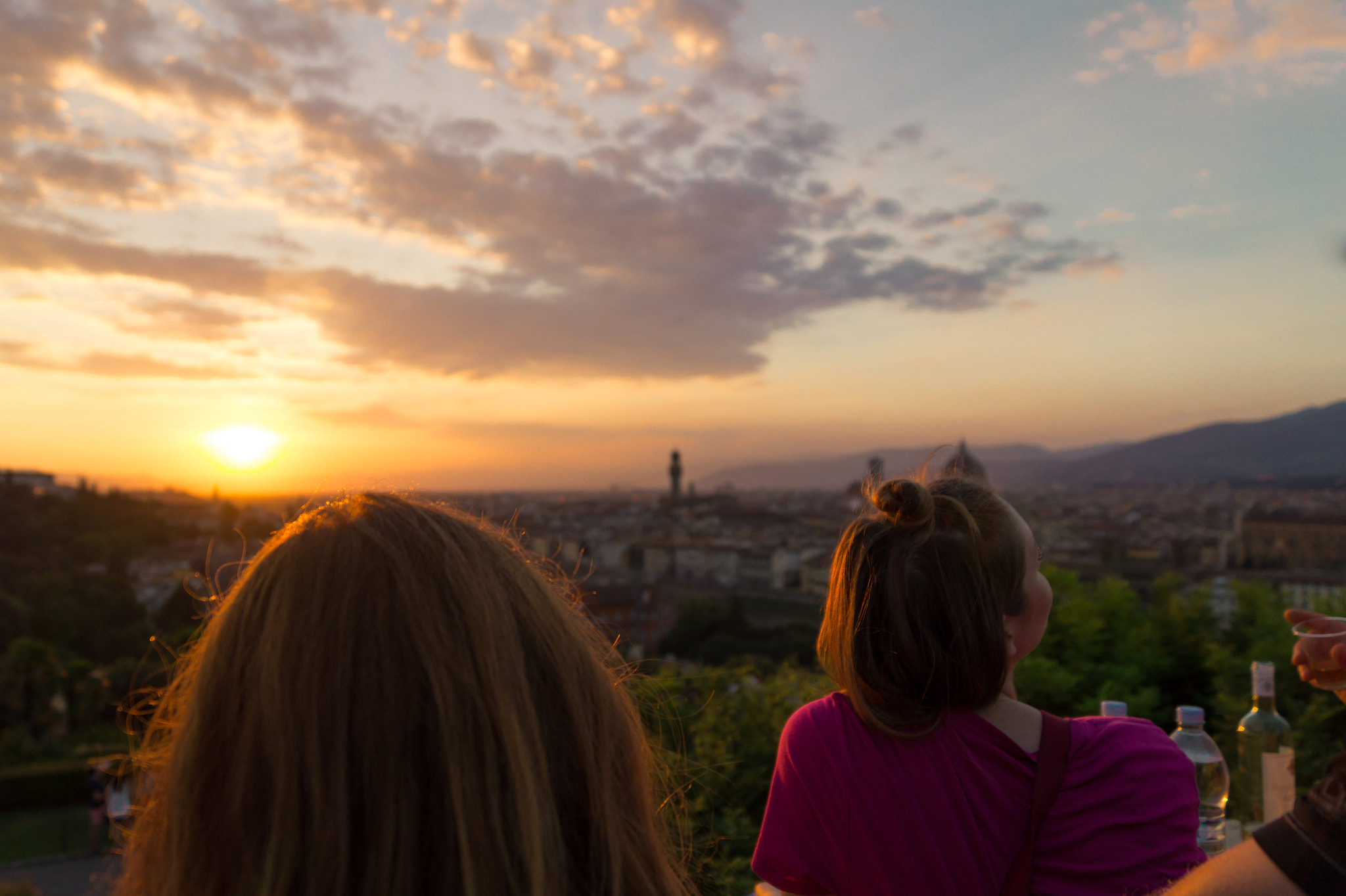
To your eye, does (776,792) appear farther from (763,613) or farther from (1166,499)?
(1166,499)

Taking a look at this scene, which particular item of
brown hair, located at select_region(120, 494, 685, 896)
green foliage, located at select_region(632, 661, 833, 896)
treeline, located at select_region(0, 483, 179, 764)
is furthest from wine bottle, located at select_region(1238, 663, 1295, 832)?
treeline, located at select_region(0, 483, 179, 764)

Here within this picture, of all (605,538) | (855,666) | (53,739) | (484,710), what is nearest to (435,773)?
(484,710)

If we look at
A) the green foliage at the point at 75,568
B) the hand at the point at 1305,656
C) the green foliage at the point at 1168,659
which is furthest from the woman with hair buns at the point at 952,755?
the green foliage at the point at 75,568

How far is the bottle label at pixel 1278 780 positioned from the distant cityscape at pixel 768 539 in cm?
72

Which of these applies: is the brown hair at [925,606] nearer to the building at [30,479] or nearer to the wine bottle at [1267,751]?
the wine bottle at [1267,751]

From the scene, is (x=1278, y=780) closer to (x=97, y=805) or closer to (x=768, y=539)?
(x=97, y=805)

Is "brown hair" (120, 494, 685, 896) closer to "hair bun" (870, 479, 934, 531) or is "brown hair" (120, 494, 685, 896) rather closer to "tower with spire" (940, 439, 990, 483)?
"hair bun" (870, 479, 934, 531)

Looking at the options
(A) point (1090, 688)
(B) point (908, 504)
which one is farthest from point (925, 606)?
(A) point (1090, 688)

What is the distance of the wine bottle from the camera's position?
75.4 inches

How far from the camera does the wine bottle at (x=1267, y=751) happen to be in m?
1.91

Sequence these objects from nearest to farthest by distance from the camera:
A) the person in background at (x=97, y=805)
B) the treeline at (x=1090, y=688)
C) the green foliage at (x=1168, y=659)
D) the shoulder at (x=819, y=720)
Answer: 1. the shoulder at (x=819, y=720)
2. the treeline at (x=1090, y=688)
3. the green foliage at (x=1168, y=659)
4. the person in background at (x=97, y=805)

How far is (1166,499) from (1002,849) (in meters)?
56.2

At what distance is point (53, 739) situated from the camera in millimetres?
18516

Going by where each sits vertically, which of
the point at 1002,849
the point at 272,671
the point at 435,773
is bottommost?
the point at 1002,849
